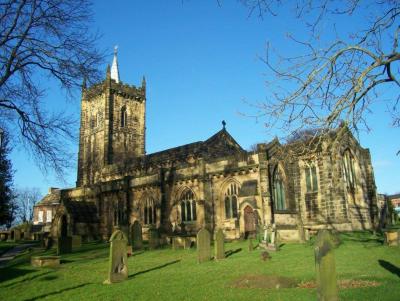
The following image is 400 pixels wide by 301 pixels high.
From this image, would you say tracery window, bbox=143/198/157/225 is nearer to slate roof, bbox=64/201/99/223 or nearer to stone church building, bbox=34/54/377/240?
stone church building, bbox=34/54/377/240

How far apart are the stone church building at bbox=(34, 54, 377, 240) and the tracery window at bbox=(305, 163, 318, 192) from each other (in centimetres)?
7

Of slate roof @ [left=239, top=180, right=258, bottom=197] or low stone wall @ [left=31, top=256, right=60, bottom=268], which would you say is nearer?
low stone wall @ [left=31, top=256, right=60, bottom=268]

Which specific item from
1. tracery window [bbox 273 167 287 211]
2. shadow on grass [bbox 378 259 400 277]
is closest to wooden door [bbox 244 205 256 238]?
tracery window [bbox 273 167 287 211]

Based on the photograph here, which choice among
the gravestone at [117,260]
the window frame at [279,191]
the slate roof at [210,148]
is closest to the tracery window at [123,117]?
the slate roof at [210,148]

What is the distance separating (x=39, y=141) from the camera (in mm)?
13000

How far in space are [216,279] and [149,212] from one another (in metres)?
21.7

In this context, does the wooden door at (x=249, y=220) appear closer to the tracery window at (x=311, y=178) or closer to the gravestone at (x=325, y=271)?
the tracery window at (x=311, y=178)

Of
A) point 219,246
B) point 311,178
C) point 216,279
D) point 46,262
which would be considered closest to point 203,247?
point 219,246

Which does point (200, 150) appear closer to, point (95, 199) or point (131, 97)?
point (95, 199)

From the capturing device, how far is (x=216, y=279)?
10766 mm

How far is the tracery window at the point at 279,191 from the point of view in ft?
85.3

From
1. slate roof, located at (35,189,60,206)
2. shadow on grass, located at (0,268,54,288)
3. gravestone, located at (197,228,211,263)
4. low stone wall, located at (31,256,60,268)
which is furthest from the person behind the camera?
slate roof, located at (35,189,60,206)

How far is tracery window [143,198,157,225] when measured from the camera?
31469mm

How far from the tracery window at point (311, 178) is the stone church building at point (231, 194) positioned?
7 cm
